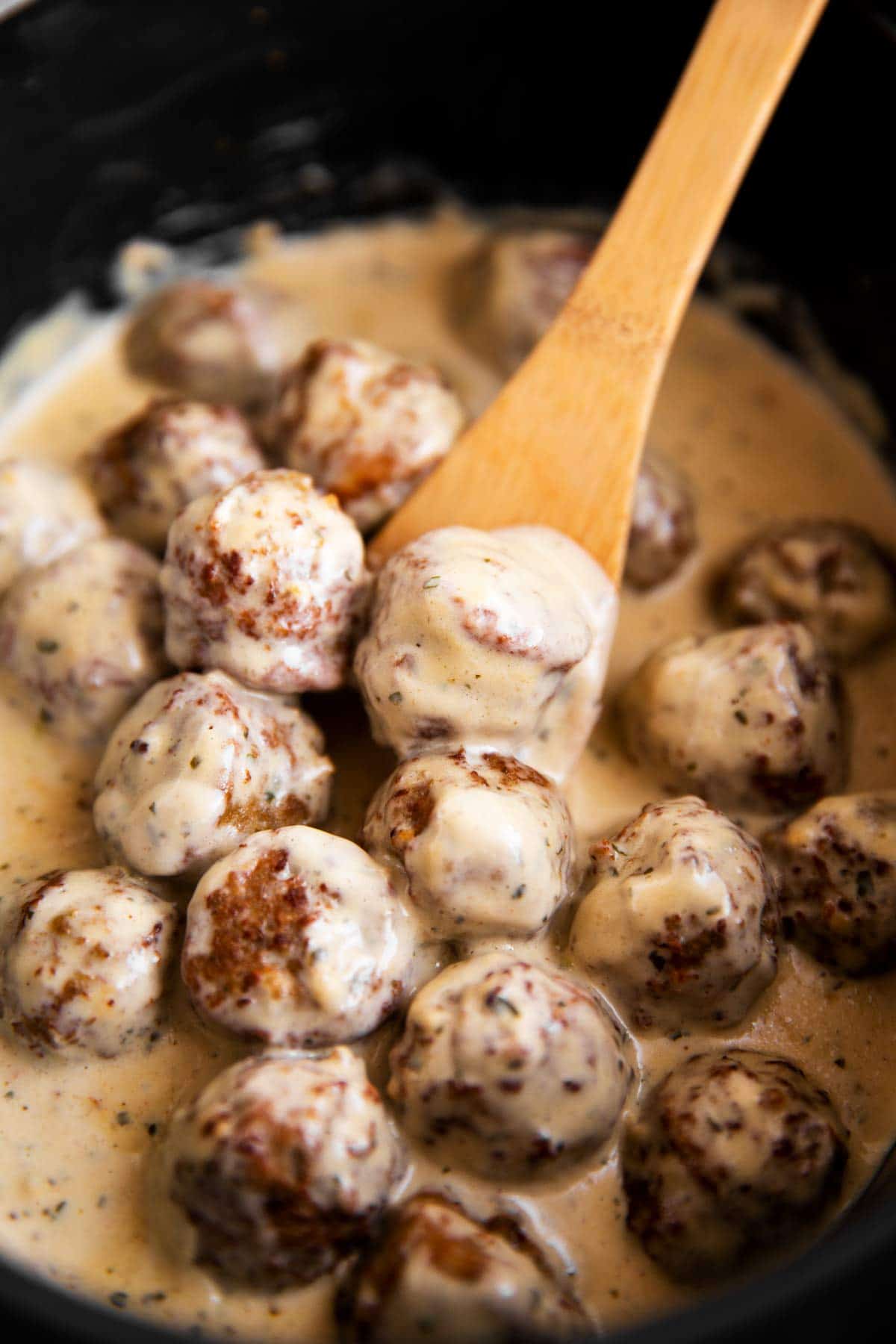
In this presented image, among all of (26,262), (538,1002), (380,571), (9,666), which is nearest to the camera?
(538,1002)

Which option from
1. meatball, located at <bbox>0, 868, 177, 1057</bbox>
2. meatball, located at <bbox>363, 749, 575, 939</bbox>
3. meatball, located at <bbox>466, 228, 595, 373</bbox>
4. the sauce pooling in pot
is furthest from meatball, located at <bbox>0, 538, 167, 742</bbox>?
meatball, located at <bbox>466, 228, 595, 373</bbox>

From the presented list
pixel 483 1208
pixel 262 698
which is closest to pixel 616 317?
pixel 262 698

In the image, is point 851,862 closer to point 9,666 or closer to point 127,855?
point 127,855

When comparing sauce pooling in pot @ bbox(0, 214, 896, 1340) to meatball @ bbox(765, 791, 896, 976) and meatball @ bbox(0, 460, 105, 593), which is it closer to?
meatball @ bbox(765, 791, 896, 976)

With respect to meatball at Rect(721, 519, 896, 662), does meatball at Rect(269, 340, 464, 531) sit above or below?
above

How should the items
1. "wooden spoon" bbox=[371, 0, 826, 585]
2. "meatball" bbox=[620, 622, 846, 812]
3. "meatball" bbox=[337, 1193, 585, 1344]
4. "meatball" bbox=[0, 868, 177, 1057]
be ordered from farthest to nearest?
"wooden spoon" bbox=[371, 0, 826, 585] → "meatball" bbox=[620, 622, 846, 812] → "meatball" bbox=[0, 868, 177, 1057] → "meatball" bbox=[337, 1193, 585, 1344]

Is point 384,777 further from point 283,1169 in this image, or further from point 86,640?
point 283,1169
